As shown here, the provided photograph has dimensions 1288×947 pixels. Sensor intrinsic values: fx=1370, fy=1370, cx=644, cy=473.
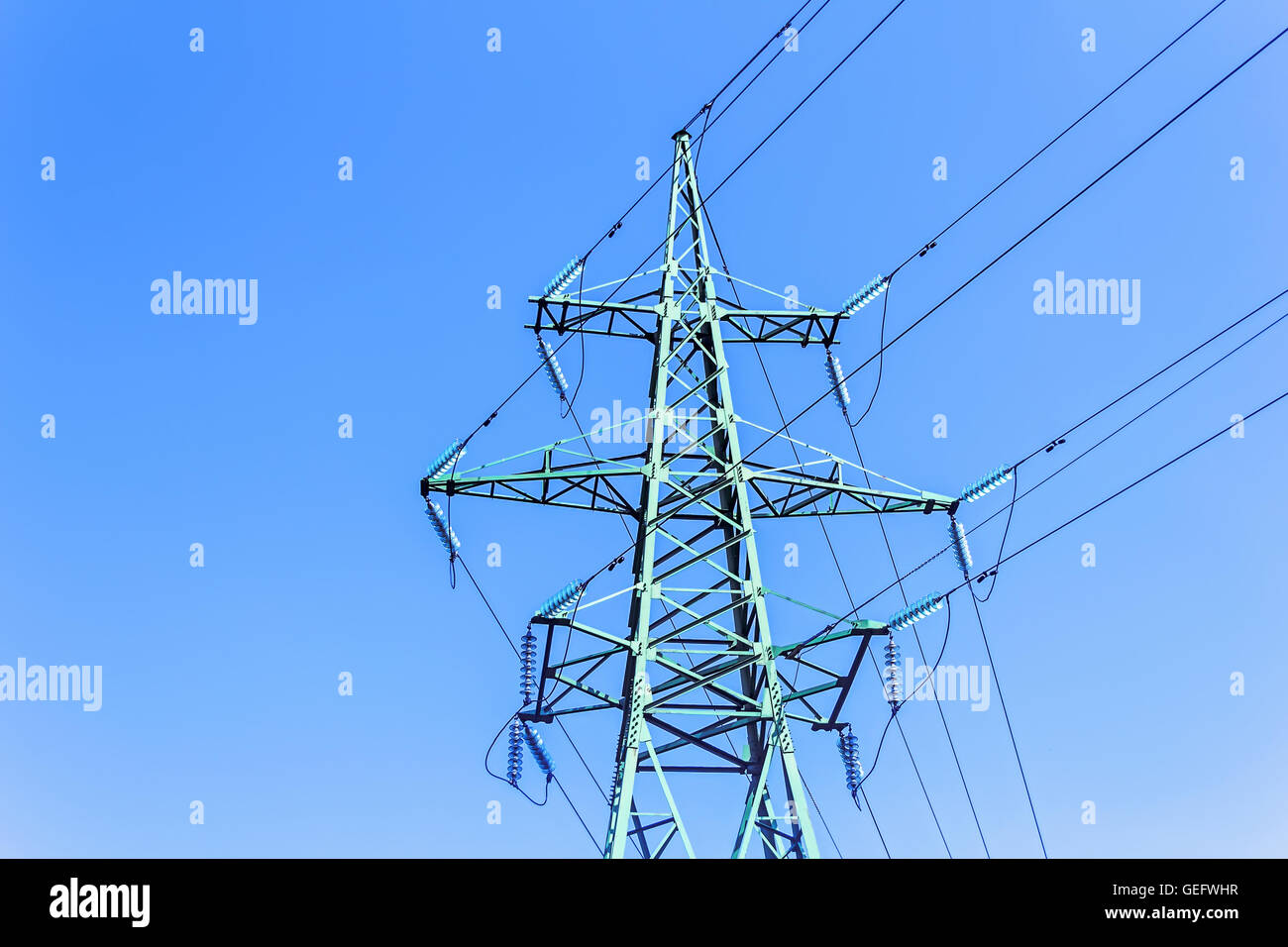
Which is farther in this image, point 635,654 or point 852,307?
point 852,307

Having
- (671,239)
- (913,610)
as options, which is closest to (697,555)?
(913,610)

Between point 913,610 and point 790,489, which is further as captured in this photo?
point 790,489

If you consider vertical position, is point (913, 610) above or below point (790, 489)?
below
